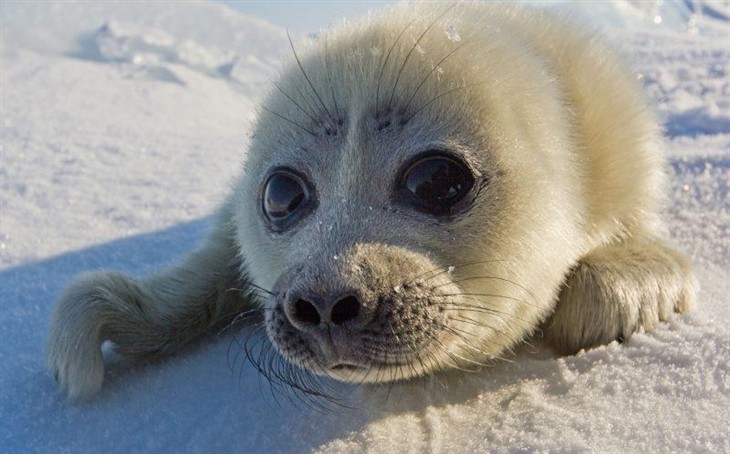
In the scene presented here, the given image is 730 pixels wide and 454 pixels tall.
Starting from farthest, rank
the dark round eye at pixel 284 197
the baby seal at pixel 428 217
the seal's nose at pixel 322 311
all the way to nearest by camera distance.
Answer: the dark round eye at pixel 284 197
the baby seal at pixel 428 217
the seal's nose at pixel 322 311

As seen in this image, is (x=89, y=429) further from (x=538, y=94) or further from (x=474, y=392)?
(x=538, y=94)

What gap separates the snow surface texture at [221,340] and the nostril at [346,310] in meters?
0.27

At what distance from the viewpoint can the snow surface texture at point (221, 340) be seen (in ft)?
4.76

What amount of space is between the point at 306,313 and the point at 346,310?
84 mm

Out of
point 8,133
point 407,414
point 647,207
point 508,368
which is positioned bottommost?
point 8,133

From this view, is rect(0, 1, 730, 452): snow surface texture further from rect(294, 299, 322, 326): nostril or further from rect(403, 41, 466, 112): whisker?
rect(403, 41, 466, 112): whisker

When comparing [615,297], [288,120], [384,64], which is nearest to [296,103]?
[288,120]

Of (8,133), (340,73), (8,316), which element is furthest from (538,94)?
(8,133)

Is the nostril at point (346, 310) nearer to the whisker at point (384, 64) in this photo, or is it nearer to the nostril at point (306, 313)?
the nostril at point (306, 313)

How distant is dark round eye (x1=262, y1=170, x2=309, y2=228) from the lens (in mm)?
1745

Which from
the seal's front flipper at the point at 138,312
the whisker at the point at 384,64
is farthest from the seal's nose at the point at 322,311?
the seal's front flipper at the point at 138,312

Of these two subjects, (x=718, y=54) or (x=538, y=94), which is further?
(x=718, y=54)

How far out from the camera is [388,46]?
1809mm

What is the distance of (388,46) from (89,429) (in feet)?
3.78
